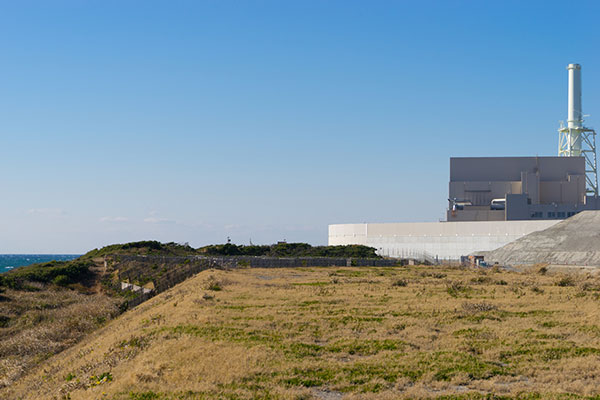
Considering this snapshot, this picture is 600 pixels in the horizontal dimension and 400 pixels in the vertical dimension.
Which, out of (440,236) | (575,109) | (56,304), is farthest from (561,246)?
(56,304)

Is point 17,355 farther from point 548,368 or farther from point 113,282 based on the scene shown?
point 113,282

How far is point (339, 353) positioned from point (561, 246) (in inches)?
2696

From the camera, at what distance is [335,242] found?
110 meters

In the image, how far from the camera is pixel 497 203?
102500 mm

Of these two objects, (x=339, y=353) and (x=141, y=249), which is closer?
(x=339, y=353)

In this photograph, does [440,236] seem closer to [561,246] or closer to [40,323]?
[561,246]

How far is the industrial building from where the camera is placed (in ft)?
301

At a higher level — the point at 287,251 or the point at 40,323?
the point at 287,251

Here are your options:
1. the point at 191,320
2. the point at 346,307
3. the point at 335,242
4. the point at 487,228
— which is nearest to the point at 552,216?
the point at 487,228

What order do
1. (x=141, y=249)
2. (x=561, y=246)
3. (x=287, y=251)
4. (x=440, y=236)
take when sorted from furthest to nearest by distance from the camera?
1. (x=287, y=251)
2. (x=440, y=236)
3. (x=141, y=249)
4. (x=561, y=246)

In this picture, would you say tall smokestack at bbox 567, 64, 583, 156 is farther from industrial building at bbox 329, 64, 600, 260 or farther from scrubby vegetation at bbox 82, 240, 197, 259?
scrubby vegetation at bbox 82, 240, 197, 259

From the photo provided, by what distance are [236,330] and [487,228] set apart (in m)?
73.4

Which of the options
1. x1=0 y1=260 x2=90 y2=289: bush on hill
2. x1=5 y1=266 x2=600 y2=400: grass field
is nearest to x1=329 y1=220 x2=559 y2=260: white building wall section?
x1=0 y1=260 x2=90 y2=289: bush on hill

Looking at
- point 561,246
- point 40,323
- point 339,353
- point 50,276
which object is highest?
point 561,246
